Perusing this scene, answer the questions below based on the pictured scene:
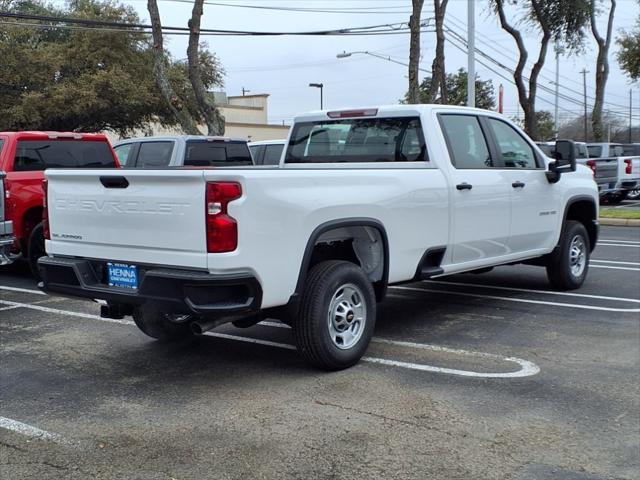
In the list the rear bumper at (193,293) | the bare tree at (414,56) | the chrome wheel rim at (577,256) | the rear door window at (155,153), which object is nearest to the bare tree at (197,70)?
the bare tree at (414,56)

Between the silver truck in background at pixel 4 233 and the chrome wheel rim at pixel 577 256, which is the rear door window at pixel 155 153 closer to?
the silver truck in background at pixel 4 233

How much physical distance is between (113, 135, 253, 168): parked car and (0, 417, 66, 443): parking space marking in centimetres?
747

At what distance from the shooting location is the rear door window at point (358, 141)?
6641 mm

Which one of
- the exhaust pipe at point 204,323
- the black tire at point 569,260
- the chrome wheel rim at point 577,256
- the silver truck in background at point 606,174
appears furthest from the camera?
the silver truck in background at point 606,174

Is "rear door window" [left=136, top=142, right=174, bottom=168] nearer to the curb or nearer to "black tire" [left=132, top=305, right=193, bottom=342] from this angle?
"black tire" [left=132, top=305, right=193, bottom=342]

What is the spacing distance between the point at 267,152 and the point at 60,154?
18.0ft

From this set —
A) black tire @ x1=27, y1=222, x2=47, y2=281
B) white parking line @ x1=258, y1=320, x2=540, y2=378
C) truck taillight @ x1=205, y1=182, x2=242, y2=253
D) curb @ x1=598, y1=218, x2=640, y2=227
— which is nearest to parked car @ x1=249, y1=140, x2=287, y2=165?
black tire @ x1=27, y1=222, x2=47, y2=281

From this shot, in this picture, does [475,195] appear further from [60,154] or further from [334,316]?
[60,154]

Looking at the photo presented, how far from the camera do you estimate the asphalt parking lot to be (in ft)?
13.0

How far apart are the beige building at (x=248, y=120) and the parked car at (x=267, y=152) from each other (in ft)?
111

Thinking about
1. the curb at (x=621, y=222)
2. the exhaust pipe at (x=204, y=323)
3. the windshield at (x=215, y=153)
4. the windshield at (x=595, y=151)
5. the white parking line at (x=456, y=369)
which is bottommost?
the white parking line at (x=456, y=369)

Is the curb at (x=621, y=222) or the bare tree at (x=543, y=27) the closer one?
the curb at (x=621, y=222)

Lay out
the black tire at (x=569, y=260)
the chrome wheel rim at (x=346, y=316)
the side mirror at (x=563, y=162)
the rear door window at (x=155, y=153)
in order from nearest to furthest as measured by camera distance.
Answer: the chrome wheel rim at (x=346, y=316)
the side mirror at (x=563, y=162)
the black tire at (x=569, y=260)
the rear door window at (x=155, y=153)

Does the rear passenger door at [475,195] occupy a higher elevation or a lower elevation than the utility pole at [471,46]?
lower
